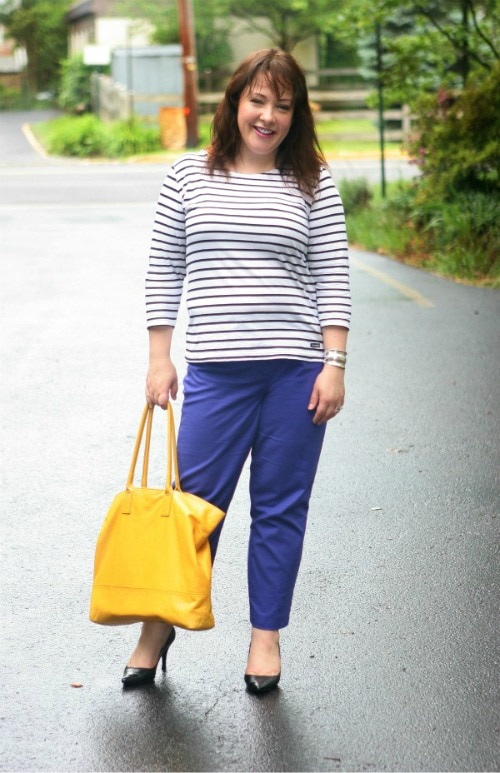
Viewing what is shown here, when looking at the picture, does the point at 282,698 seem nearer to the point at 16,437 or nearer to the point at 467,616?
the point at 467,616

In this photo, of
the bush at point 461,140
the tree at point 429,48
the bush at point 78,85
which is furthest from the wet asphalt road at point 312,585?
the bush at point 78,85

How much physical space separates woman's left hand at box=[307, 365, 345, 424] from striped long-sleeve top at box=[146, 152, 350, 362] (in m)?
0.07

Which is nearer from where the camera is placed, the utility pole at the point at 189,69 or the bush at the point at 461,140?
the bush at the point at 461,140

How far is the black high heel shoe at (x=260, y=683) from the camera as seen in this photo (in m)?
3.88

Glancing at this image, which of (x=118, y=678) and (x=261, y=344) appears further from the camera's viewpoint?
(x=118, y=678)

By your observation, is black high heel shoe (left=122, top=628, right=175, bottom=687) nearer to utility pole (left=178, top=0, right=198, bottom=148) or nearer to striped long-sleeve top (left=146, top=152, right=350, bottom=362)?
striped long-sleeve top (left=146, top=152, right=350, bottom=362)

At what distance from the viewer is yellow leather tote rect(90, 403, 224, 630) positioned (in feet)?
11.8

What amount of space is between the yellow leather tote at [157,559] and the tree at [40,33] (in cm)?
6591

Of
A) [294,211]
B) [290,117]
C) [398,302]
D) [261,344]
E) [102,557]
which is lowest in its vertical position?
[398,302]

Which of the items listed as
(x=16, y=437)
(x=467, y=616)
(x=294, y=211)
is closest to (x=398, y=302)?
(x=16, y=437)

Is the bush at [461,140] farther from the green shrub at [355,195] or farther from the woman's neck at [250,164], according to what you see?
the woman's neck at [250,164]

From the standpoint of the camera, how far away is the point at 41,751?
11.6 feet

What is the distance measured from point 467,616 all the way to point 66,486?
227 centimetres

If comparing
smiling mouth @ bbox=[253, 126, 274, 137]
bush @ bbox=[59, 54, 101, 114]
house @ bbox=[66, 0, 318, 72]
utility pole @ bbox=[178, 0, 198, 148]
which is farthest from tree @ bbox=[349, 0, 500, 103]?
bush @ bbox=[59, 54, 101, 114]
